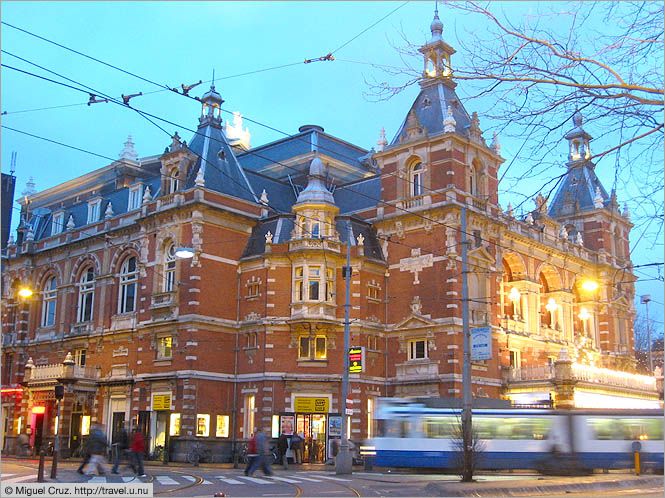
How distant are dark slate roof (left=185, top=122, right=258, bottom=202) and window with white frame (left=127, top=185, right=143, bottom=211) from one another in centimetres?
462

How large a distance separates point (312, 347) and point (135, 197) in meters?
16.9

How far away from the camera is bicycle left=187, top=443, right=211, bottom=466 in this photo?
38341 mm

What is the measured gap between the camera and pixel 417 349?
42344mm

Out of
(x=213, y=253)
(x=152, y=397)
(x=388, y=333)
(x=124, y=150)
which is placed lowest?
(x=152, y=397)

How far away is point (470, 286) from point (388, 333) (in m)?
5.43

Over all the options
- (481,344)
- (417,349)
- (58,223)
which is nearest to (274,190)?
(417,349)

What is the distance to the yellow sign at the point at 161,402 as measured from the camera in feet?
135

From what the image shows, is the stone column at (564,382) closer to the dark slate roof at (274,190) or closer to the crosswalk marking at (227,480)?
the dark slate roof at (274,190)

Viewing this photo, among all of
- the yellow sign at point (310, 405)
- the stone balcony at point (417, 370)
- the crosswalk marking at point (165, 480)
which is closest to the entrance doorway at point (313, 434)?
the yellow sign at point (310, 405)

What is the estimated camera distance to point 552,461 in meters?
29.7

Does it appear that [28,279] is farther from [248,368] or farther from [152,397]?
[248,368]

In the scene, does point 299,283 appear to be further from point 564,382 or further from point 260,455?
point 260,455

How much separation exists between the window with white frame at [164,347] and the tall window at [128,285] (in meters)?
4.53

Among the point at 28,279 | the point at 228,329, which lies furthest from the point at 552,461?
the point at 28,279
